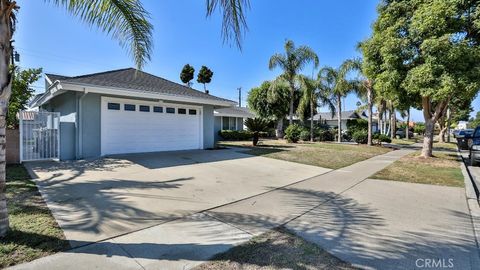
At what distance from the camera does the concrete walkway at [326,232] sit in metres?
3.10

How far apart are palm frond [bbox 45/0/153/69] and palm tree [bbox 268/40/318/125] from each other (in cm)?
1751

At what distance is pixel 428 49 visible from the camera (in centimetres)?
1030

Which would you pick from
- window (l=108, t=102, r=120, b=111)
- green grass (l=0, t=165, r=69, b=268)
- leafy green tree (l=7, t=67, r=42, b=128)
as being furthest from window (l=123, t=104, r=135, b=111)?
leafy green tree (l=7, t=67, r=42, b=128)

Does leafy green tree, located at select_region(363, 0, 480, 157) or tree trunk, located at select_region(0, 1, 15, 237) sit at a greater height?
leafy green tree, located at select_region(363, 0, 480, 157)


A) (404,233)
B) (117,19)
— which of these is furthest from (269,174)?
(117,19)

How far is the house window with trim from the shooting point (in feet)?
90.3

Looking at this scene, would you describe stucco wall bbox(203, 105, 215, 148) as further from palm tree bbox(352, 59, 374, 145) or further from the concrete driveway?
palm tree bbox(352, 59, 374, 145)

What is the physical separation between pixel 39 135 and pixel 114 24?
6.95 m

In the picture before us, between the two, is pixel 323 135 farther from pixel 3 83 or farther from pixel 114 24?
pixel 3 83

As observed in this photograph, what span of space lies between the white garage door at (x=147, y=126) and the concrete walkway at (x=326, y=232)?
787 centimetres

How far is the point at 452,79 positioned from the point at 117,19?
38.3 feet

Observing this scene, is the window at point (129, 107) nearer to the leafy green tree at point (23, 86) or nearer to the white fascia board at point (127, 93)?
the white fascia board at point (127, 93)

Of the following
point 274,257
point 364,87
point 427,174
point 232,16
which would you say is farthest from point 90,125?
point 364,87

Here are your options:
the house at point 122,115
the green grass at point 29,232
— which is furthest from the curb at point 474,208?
the house at point 122,115
